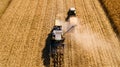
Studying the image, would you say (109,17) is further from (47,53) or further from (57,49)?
(47,53)

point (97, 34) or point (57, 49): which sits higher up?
point (57, 49)

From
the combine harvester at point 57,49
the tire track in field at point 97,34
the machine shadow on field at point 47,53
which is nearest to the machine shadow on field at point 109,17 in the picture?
the tire track in field at point 97,34

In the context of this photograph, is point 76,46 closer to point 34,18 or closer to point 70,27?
point 70,27

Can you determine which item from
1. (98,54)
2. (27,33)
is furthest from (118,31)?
(27,33)

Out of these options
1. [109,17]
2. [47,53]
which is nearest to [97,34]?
[109,17]

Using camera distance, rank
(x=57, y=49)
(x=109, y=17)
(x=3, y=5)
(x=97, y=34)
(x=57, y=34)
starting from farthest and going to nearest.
→ (x=3, y=5) → (x=109, y=17) → (x=97, y=34) → (x=57, y=34) → (x=57, y=49)

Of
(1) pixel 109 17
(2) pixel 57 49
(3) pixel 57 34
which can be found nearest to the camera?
(2) pixel 57 49

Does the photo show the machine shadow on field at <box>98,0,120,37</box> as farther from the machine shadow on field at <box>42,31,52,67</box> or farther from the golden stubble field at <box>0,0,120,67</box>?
the machine shadow on field at <box>42,31,52,67</box>

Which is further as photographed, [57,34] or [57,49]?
[57,34]

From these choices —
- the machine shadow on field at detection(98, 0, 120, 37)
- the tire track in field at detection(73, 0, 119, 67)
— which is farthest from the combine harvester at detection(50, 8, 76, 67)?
Result: the machine shadow on field at detection(98, 0, 120, 37)
